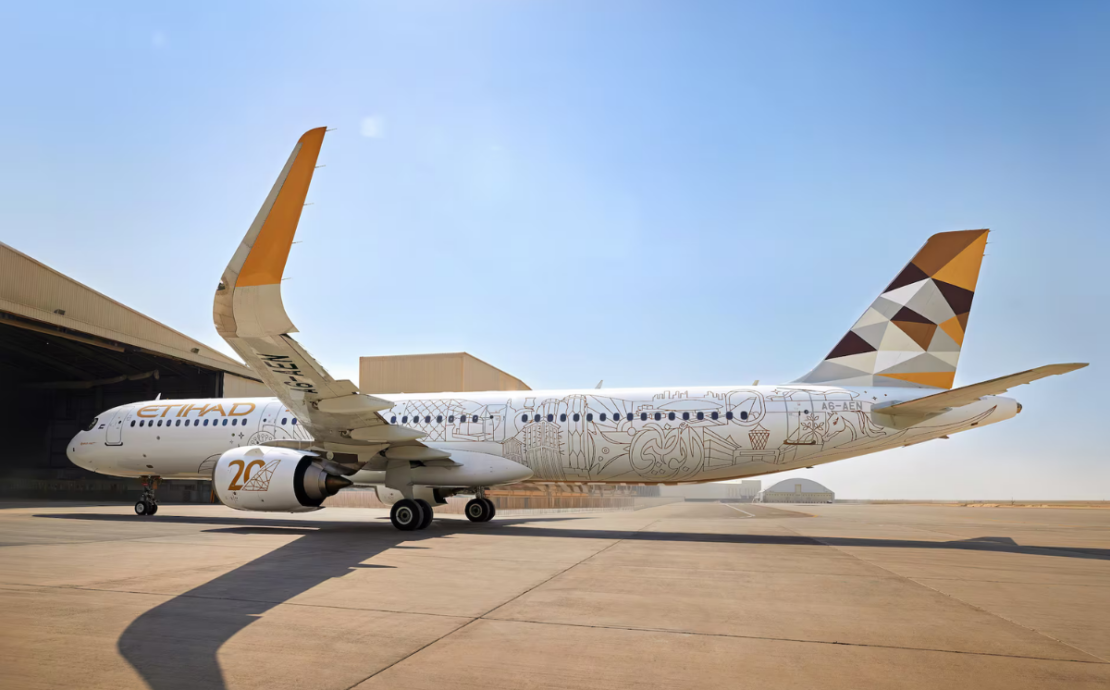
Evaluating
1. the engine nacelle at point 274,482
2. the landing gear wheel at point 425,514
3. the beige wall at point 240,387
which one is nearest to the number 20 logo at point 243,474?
the engine nacelle at point 274,482

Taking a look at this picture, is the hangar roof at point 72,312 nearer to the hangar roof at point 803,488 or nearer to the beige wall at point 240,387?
the beige wall at point 240,387

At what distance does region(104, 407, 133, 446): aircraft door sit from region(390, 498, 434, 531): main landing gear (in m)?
9.03

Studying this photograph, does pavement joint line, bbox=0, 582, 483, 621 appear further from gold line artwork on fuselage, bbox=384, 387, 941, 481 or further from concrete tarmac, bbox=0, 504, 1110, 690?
gold line artwork on fuselage, bbox=384, 387, 941, 481

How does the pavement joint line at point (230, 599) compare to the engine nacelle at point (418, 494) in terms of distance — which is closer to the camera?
the pavement joint line at point (230, 599)

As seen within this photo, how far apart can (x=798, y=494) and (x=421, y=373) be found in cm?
6521

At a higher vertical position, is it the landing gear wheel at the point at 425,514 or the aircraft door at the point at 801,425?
the aircraft door at the point at 801,425

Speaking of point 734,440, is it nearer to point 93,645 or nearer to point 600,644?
point 600,644

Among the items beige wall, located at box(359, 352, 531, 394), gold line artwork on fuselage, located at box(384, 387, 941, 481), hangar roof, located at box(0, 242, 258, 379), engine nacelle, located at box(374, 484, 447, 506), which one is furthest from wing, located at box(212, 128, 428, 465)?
beige wall, located at box(359, 352, 531, 394)

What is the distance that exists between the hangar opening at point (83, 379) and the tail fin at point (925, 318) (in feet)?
83.4

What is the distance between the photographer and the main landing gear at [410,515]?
13.2 metres

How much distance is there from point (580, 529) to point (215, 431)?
9292 millimetres

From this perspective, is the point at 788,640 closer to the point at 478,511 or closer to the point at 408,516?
the point at 408,516

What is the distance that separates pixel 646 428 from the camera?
1353 cm

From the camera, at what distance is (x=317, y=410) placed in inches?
454
